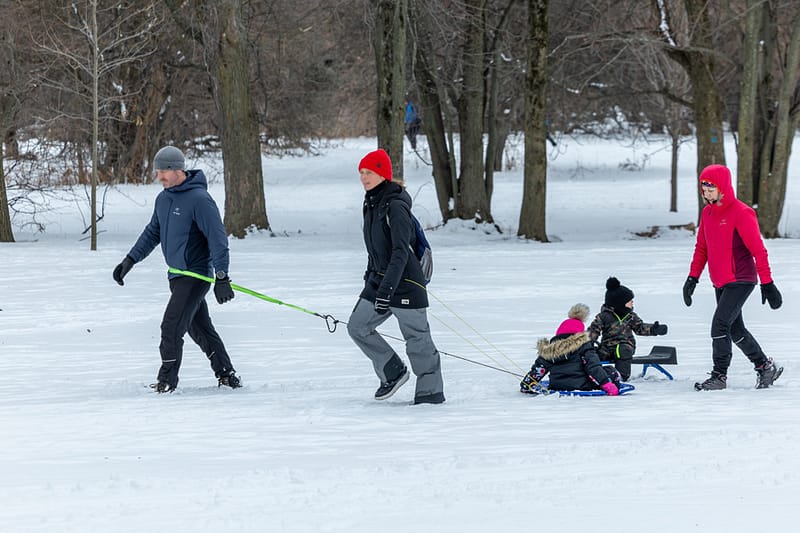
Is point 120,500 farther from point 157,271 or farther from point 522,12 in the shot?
point 522,12

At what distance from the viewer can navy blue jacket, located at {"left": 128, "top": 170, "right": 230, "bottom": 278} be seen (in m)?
7.38

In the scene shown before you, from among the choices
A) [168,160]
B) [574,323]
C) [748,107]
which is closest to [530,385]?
[574,323]

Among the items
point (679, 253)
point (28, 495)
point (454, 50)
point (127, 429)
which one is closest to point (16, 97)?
point (454, 50)

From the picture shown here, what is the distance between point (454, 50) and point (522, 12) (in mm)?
2457

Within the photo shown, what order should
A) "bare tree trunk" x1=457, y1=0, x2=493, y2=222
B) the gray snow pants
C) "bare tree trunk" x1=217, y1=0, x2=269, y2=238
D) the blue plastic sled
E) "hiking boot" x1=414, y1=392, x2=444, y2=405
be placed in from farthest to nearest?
1. "bare tree trunk" x1=457, y1=0, x2=493, y2=222
2. "bare tree trunk" x1=217, y1=0, x2=269, y2=238
3. the blue plastic sled
4. "hiking boot" x1=414, y1=392, x2=444, y2=405
5. the gray snow pants

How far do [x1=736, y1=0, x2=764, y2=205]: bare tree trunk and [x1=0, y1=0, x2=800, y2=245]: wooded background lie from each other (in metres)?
0.03

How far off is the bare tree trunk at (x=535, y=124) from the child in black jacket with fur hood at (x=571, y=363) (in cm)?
1307

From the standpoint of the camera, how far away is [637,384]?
8148mm

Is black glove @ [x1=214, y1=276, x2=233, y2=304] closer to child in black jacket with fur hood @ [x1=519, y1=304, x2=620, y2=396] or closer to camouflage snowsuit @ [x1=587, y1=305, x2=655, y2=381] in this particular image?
child in black jacket with fur hood @ [x1=519, y1=304, x2=620, y2=396]

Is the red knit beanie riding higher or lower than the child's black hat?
higher

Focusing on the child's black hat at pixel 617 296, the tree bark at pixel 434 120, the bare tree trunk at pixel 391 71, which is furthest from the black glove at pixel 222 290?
the tree bark at pixel 434 120

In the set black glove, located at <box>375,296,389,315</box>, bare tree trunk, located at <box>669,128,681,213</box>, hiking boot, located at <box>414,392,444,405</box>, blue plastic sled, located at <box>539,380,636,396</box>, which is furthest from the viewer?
bare tree trunk, located at <box>669,128,681,213</box>

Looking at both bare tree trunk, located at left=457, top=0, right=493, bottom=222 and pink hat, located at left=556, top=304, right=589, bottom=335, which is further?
bare tree trunk, located at left=457, top=0, right=493, bottom=222

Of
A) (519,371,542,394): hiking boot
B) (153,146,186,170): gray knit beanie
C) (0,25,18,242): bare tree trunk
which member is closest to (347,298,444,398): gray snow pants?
(519,371,542,394): hiking boot
